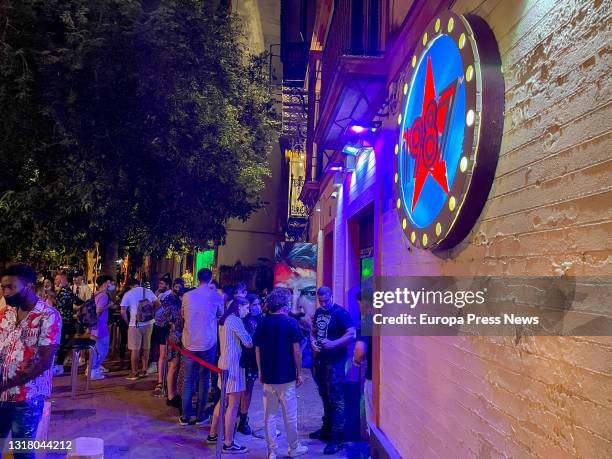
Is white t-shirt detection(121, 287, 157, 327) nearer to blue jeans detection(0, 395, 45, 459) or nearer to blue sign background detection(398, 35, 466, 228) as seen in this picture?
blue jeans detection(0, 395, 45, 459)

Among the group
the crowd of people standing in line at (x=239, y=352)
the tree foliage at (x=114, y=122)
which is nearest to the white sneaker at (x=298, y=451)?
the crowd of people standing in line at (x=239, y=352)

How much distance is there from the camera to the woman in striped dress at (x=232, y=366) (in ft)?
20.5

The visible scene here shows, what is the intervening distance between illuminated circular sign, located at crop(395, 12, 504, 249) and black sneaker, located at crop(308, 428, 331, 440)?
4.00m

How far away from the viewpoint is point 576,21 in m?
2.00

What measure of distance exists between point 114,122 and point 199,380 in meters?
7.57

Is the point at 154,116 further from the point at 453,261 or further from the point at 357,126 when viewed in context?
the point at 453,261

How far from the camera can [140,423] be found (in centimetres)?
728

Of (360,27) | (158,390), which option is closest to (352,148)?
(360,27)

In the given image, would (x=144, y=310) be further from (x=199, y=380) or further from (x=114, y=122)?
(x=114, y=122)

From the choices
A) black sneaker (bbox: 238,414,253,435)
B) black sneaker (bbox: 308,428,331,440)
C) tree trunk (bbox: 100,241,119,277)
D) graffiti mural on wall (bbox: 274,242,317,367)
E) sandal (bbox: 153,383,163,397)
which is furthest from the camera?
tree trunk (bbox: 100,241,119,277)

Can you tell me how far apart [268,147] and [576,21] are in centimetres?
1449

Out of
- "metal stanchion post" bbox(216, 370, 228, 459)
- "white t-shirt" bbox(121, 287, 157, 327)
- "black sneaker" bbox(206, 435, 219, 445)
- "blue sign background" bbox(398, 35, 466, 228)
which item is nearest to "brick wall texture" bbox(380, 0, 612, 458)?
"blue sign background" bbox(398, 35, 466, 228)

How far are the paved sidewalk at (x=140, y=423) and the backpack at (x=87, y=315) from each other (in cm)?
121

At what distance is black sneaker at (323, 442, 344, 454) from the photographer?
618 centimetres
